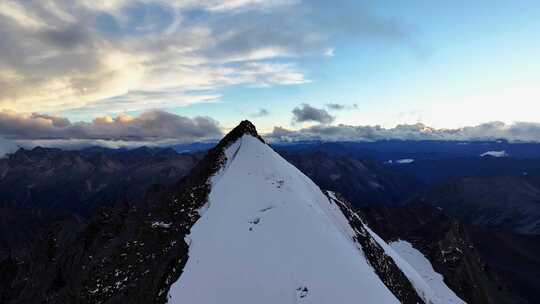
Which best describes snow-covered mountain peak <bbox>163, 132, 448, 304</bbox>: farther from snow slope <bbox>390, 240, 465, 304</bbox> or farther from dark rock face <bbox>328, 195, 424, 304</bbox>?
snow slope <bbox>390, 240, 465, 304</bbox>

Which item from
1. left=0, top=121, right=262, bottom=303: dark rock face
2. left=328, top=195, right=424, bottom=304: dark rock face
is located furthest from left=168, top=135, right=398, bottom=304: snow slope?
left=328, top=195, right=424, bottom=304: dark rock face

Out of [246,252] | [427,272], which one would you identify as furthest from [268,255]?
[427,272]

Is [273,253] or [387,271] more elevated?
[273,253]

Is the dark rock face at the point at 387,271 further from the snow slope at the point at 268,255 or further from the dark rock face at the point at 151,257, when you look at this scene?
the dark rock face at the point at 151,257

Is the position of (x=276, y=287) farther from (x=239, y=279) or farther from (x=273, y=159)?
(x=273, y=159)

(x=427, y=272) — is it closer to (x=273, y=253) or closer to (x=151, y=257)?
(x=273, y=253)

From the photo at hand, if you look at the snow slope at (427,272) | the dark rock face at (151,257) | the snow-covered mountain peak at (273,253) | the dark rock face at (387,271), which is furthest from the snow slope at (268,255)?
the snow slope at (427,272)

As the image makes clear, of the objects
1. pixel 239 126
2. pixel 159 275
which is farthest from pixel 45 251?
pixel 159 275
